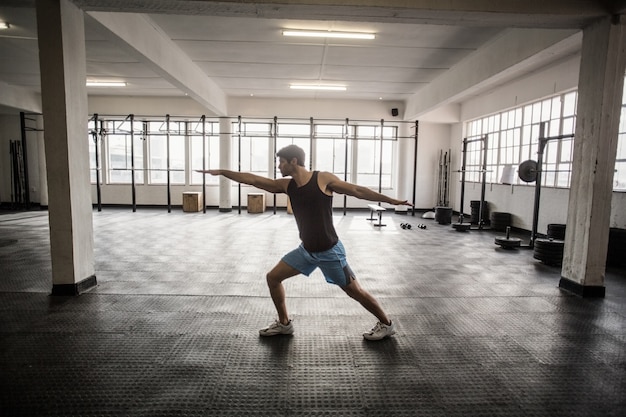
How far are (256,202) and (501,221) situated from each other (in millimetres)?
6367

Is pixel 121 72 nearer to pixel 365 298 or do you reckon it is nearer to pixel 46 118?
pixel 46 118

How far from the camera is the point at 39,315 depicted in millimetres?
3189

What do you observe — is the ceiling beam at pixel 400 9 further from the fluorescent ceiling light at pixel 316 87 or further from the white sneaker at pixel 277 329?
the fluorescent ceiling light at pixel 316 87

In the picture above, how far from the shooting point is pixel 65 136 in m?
3.54

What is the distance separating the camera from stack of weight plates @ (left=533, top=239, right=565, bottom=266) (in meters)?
5.06

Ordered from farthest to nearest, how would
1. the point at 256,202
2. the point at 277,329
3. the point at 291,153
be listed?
the point at 256,202 < the point at 277,329 < the point at 291,153

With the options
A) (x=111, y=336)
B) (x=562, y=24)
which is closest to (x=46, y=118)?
(x=111, y=336)

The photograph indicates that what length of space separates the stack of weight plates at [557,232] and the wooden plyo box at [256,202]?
723 centimetres

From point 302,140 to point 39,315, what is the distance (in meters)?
9.90

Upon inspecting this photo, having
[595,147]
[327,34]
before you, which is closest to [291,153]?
[595,147]

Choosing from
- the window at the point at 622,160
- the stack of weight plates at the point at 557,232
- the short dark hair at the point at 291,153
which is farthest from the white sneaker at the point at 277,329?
the window at the point at 622,160

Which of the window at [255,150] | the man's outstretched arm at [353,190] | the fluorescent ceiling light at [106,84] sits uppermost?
the fluorescent ceiling light at [106,84]

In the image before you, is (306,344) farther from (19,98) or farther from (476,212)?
(19,98)

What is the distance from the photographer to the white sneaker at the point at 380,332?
8.98ft
